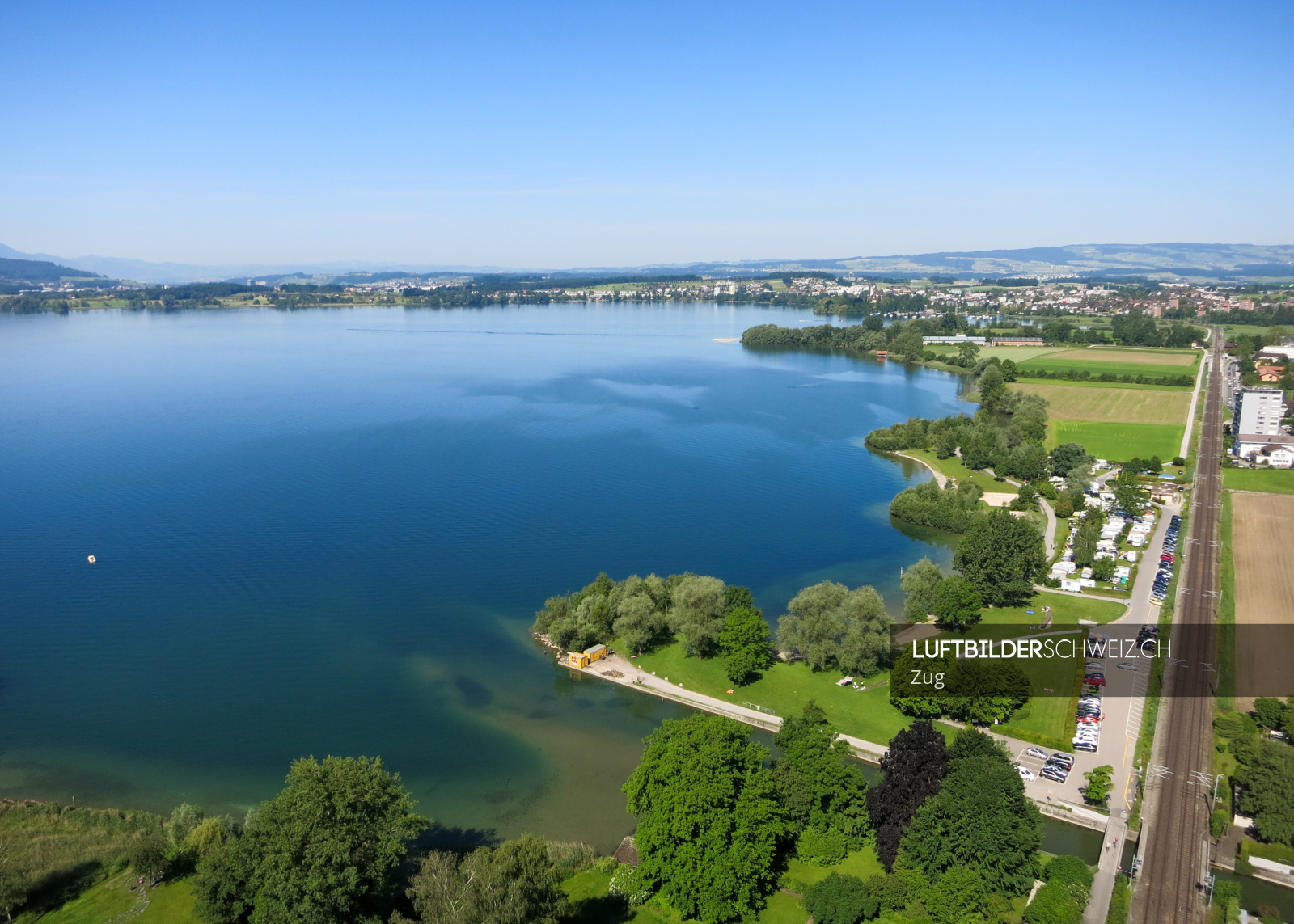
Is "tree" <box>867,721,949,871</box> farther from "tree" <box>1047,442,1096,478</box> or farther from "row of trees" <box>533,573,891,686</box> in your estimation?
"tree" <box>1047,442,1096,478</box>

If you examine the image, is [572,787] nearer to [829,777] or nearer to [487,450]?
[829,777]

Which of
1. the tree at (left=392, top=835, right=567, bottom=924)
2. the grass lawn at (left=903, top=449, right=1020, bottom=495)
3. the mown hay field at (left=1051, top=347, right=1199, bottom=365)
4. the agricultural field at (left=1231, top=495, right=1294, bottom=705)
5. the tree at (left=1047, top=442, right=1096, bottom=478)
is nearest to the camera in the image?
the tree at (left=392, top=835, right=567, bottom=924)

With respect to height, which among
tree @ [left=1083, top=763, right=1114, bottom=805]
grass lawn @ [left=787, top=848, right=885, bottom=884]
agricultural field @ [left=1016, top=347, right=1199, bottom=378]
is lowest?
grass lawn @ [left=787, top=848, right=885, bottom=884]

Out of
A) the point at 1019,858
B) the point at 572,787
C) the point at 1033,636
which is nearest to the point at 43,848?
the point at 572,787

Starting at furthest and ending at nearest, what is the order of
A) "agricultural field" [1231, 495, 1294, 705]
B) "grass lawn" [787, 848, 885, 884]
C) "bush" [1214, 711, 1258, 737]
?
"agricultural field" [1231, 495, 1294, 705] < "bush" [1214, 711, 1258, 737] < "grass lawn" [787, 848, 885, 884]

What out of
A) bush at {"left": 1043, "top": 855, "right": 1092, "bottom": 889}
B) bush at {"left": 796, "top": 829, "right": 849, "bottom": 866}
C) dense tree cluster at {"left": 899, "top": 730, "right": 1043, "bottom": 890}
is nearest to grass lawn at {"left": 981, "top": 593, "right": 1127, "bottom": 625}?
dense tree cluster at {"left": 899, "top": 730, "right": 1043, "bottom": 890}

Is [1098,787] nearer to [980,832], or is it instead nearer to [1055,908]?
[1055,908]

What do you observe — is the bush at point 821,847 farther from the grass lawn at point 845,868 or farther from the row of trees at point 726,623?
the row of trees at point 726,623
